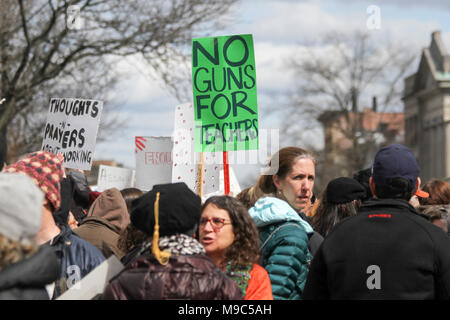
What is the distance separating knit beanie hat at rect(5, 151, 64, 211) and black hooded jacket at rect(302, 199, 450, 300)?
1419mm

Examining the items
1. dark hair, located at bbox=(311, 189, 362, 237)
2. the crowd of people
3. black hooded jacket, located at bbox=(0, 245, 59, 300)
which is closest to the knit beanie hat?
the crowd of people

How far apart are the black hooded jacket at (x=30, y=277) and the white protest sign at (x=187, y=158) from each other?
301 cm

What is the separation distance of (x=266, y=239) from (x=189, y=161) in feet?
7.48

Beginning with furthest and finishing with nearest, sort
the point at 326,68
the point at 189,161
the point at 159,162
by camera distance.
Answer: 1. the point at 326,68
2. the point at 159,162
3. the point at 189,161

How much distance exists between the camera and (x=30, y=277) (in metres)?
2.89

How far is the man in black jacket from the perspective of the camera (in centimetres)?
352

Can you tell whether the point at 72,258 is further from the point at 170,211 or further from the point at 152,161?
the point at 152,161

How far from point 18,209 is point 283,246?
186 centimetres

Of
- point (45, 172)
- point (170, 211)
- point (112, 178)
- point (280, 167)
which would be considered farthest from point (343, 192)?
point (112, 178)

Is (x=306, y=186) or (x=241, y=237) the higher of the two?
(x=306, y=186)

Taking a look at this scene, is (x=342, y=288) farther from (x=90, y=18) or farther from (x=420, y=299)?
(x=90, y=18)

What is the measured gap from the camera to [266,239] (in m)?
4.32

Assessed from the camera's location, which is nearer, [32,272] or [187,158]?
[32,272]
